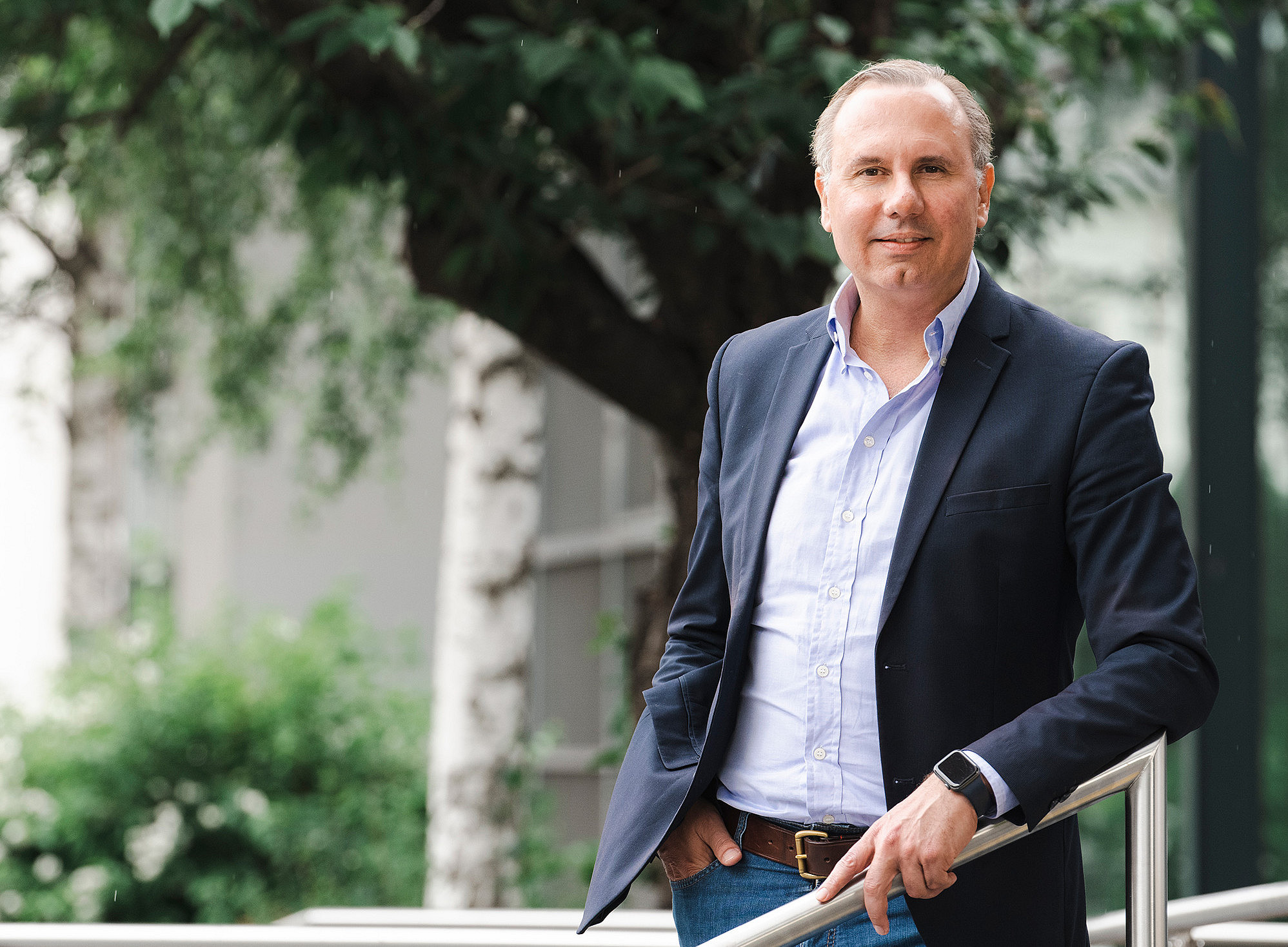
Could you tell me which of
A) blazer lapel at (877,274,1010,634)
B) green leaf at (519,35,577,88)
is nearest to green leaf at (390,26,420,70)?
green leaf at (519,35,577,88)

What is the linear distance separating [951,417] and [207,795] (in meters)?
7.06

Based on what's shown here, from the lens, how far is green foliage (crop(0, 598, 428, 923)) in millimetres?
7395

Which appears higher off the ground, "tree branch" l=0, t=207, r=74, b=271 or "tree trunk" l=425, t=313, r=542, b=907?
"tree branch" l=0, t=207, r=74, b=271

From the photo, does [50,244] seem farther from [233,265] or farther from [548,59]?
[548,59]

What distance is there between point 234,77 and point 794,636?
15.9 feet

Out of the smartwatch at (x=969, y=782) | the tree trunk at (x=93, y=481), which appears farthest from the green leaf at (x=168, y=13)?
the tree trunk at (x=93, y=481)

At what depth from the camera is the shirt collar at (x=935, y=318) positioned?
1.61 m

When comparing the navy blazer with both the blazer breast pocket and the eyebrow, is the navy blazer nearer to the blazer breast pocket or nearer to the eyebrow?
the blazer breast pocket

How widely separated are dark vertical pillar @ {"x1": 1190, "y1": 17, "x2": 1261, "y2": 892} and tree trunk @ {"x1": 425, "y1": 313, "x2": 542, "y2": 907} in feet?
9.16

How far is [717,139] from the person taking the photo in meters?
3.47

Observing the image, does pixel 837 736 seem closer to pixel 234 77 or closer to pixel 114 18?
pixel 114 18

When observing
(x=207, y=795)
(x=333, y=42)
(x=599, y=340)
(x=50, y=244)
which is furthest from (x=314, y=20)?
(x=50, y=244)

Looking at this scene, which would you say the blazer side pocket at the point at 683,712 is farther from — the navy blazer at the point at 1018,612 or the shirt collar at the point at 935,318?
the shirt collar at the point at 935,318

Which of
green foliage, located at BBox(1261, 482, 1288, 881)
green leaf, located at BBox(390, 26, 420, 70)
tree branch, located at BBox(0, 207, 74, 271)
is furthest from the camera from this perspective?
tree branch, located at BBox(0, 207, 74, 271)
